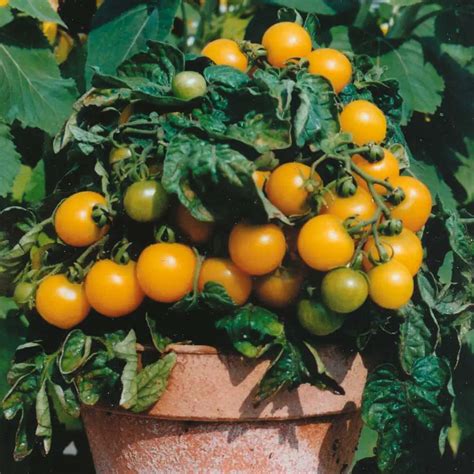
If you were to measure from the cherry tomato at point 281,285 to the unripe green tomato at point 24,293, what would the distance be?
276 mm

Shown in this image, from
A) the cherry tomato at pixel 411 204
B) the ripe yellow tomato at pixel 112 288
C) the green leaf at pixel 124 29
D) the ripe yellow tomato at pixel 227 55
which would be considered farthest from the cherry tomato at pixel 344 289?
the green leaf at pixel 124 29

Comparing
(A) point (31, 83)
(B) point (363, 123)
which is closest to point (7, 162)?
(A) point (31, 83)

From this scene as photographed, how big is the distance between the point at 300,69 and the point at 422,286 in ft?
0.96

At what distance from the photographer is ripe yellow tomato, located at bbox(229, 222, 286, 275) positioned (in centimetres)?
81

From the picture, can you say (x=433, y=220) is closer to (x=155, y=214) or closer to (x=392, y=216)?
(x=392, y=216)

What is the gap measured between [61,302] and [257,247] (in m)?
0.24

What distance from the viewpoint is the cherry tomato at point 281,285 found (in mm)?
854

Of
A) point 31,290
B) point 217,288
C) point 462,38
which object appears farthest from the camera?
point 462,38

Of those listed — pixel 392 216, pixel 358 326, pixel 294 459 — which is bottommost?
pixel 294 459

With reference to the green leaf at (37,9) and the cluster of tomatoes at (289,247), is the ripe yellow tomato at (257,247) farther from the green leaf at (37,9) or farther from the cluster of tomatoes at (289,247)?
the green leaf at (37,9)

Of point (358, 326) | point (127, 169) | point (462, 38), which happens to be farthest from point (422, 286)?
point (462, 38)

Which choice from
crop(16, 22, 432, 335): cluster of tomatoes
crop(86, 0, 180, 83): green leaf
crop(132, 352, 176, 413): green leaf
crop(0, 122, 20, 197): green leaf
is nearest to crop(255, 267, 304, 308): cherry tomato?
crop(16, 22, 432, 335): cluster of tomatoes

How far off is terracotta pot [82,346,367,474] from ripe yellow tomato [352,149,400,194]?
0.19 meters

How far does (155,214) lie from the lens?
0.85 m
